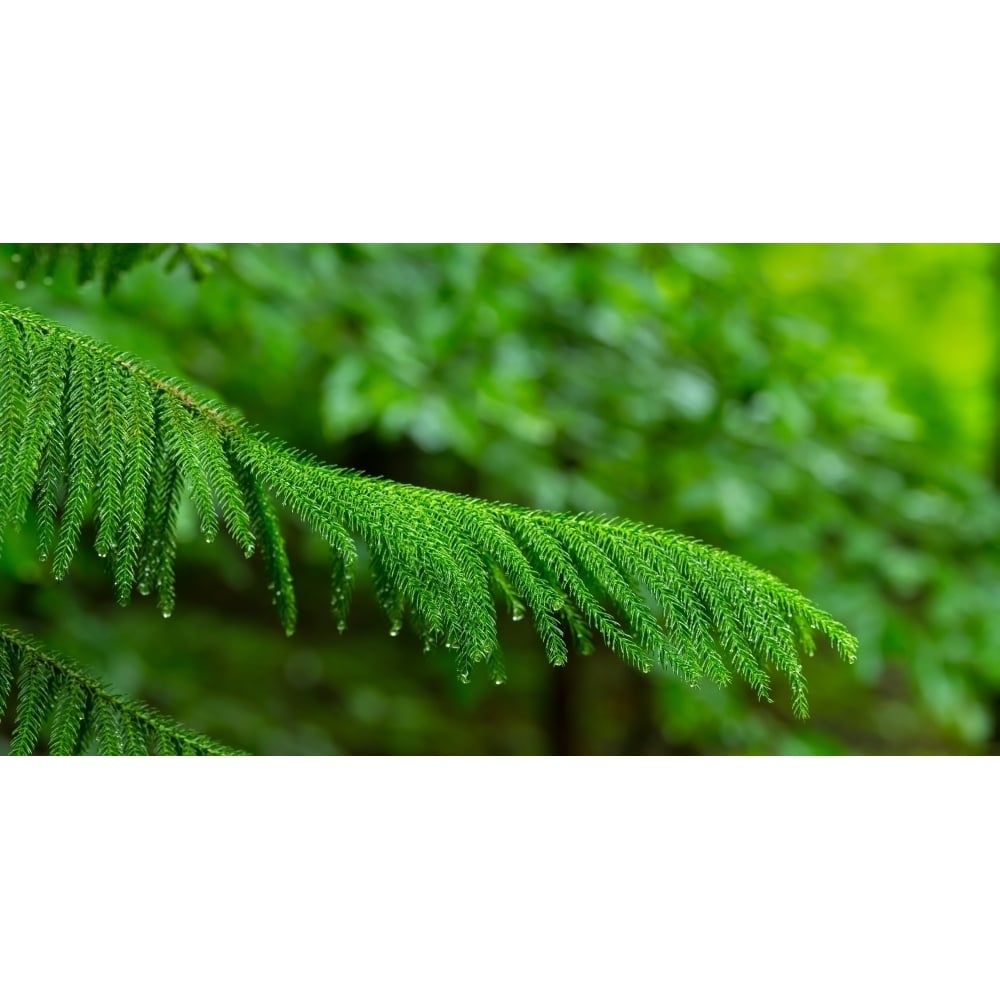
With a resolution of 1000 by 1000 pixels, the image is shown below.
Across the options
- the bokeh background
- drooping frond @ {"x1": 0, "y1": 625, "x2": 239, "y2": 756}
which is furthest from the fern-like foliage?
the bokeh background

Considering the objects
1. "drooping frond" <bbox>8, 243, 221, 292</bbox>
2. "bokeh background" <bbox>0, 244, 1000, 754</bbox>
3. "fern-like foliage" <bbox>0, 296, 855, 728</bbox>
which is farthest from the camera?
"bokeh background" <bbox>0, 244, 1000, 754</bbox>

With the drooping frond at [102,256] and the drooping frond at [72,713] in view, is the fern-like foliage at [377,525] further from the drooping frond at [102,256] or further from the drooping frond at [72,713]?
the drooping frond at [102,256]

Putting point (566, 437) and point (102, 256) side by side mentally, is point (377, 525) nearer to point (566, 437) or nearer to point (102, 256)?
point (102, 256)

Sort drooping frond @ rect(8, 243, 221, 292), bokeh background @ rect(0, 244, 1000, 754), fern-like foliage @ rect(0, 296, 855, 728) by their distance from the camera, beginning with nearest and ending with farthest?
fern-like foliage @ rect(0, 296, 855, 728)
drooping frond @ rect(8, 243, 221, 292)
bokeh background @ rect(0, 244, 1000, 754)

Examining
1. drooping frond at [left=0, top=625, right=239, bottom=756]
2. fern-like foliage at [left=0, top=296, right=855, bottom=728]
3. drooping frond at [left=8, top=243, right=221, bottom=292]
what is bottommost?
drooping frond at [left=0, top=625, right=239, bottom=756]

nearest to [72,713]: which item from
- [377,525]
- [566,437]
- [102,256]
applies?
[377,525]

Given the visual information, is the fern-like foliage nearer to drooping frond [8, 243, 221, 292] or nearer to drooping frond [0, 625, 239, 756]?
drooping frond [0, 625, 239, 756]

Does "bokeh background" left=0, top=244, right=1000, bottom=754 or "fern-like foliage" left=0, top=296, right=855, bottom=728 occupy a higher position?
"bokeh background" left=0, top=244, right=1000, bottom=754
